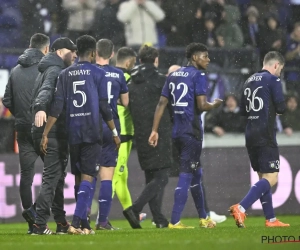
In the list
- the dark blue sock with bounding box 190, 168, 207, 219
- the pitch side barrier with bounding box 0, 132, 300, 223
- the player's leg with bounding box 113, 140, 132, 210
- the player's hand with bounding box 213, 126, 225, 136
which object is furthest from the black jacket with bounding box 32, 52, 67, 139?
the player's hand with bounding box 213, 126, 225, 136

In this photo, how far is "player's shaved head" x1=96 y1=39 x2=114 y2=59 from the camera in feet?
35.8

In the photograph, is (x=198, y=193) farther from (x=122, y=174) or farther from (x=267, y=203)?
(x=122, y=174)

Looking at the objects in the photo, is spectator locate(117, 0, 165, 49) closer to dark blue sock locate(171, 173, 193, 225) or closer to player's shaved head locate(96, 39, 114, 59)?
player's shaved head locate(96, 39, 114, 59)

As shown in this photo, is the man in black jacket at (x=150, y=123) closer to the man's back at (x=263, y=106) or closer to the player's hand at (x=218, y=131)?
the man's back at (x=263, y=106)

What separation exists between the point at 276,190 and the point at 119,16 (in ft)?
13.4

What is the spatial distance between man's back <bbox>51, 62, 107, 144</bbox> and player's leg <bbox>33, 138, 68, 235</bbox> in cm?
23

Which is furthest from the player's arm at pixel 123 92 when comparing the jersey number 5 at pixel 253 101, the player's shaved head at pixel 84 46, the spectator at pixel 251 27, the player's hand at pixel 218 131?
the spectator at pixel 251 27

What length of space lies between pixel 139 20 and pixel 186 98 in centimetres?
543

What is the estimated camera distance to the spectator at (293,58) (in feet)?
52.1

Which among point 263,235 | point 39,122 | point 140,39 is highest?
point 140,39

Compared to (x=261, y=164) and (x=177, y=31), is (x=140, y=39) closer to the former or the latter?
(x=177, y=31)

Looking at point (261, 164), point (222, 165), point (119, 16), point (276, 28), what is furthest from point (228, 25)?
point (261, 164)

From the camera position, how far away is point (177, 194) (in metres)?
10.6

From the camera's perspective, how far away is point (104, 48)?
10.9m
